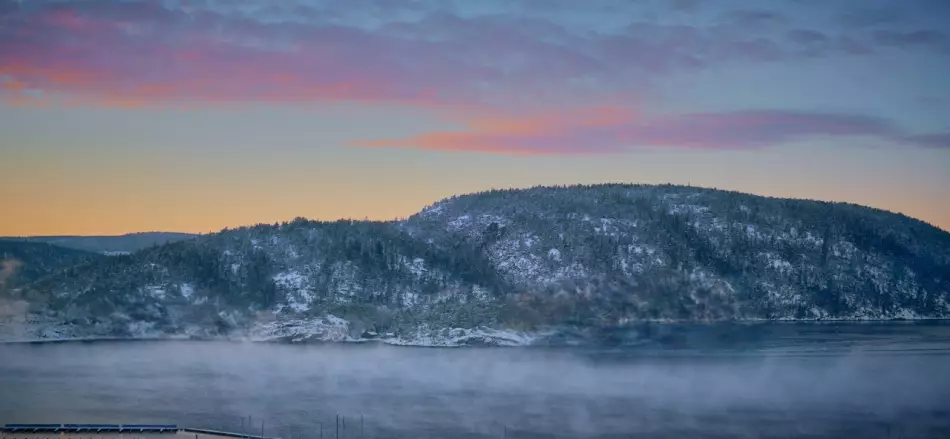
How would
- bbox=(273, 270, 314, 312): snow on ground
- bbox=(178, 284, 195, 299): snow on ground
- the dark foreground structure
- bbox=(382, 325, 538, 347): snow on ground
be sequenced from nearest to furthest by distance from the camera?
the dark foreground structure → bbox=(382, 325, 538, 347): snow on ground → bbox=(178, 284, 195, 299): snow on ground → bbox=(273, 270, 314, 312): snow on ground

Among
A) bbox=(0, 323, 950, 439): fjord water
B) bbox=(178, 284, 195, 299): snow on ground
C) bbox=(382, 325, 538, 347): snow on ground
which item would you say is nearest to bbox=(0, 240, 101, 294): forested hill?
bbox=(0, 323, 950, 439): fjord water

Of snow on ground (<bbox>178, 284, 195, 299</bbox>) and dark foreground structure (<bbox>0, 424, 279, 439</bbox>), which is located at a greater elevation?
snow on ground (<bbox>178, 284, 195, 299</bbox>)

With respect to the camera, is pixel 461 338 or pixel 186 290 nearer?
pixel 461 338

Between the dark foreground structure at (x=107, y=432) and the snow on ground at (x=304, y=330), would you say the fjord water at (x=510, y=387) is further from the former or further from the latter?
the dark foreground structure at (x=107, y=432)

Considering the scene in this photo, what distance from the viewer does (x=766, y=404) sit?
378 feet

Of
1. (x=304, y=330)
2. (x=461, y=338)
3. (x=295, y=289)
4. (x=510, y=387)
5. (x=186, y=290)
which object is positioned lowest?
(x=510, y=387)

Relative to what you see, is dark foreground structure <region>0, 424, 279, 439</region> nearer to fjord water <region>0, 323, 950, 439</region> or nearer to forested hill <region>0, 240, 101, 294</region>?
fjord water <region>0, 323, 950, 439</region>

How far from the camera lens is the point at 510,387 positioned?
125 metres

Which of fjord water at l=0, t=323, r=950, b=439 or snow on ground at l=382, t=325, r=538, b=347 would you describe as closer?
fjord water at l=0, t=323, r=950, b=439

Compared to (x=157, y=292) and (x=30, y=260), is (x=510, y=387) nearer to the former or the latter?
(x=157, y=292)

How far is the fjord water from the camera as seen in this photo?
3986 inches

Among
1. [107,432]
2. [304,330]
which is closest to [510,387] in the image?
[107,432]

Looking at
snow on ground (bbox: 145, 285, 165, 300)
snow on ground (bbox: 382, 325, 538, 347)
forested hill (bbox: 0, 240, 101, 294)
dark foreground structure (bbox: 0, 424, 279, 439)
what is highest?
forested hill (bbox: 0, 240, 101, 294)

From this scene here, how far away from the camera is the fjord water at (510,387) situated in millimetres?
101250
